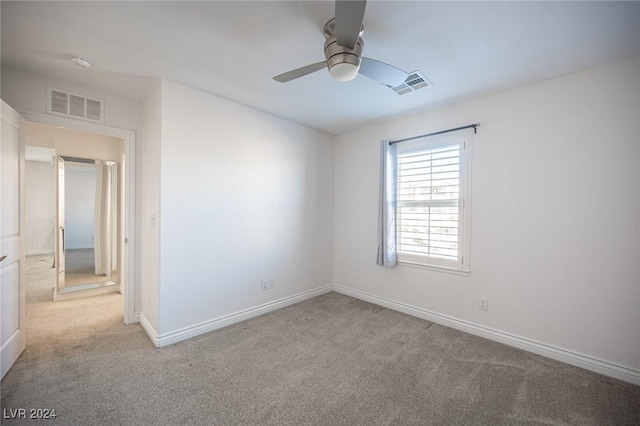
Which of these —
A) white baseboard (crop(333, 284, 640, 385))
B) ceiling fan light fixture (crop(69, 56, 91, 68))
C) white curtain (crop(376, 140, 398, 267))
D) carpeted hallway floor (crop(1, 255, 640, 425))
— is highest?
ceiling fan light fixture (crop(69, 56, 91, 68))

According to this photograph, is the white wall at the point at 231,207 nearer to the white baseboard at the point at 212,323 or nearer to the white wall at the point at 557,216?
the white baseboard at the point at 212,323

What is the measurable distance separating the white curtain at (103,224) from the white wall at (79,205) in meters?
0.06

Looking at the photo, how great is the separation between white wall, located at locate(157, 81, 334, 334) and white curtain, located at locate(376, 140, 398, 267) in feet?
3.35

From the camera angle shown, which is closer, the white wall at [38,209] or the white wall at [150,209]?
the white wall at [150,209]

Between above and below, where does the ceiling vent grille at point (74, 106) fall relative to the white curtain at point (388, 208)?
above

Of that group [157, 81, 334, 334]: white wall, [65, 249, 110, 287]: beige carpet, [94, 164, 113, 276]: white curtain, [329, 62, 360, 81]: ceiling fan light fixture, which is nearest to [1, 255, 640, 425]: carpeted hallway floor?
[157, 81, 334, 334]: white wall

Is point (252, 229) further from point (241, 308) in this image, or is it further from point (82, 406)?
point (82, 406)

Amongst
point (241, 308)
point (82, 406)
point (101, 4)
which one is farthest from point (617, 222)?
point (82, 406)

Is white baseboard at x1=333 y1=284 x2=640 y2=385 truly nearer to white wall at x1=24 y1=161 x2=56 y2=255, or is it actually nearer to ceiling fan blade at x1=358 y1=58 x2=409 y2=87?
ceiling fan blade at x1=358 y1=58 x2=409 y2=87

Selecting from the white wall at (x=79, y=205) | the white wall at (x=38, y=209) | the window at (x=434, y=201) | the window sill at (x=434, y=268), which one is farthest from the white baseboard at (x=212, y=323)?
the white wall at (x=38, y=209)

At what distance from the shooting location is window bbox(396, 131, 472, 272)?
2895mm

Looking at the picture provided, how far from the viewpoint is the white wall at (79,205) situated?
12.2 ft

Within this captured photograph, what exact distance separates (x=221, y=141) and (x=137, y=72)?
90cm

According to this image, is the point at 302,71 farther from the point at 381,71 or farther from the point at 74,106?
the point at 74,106
